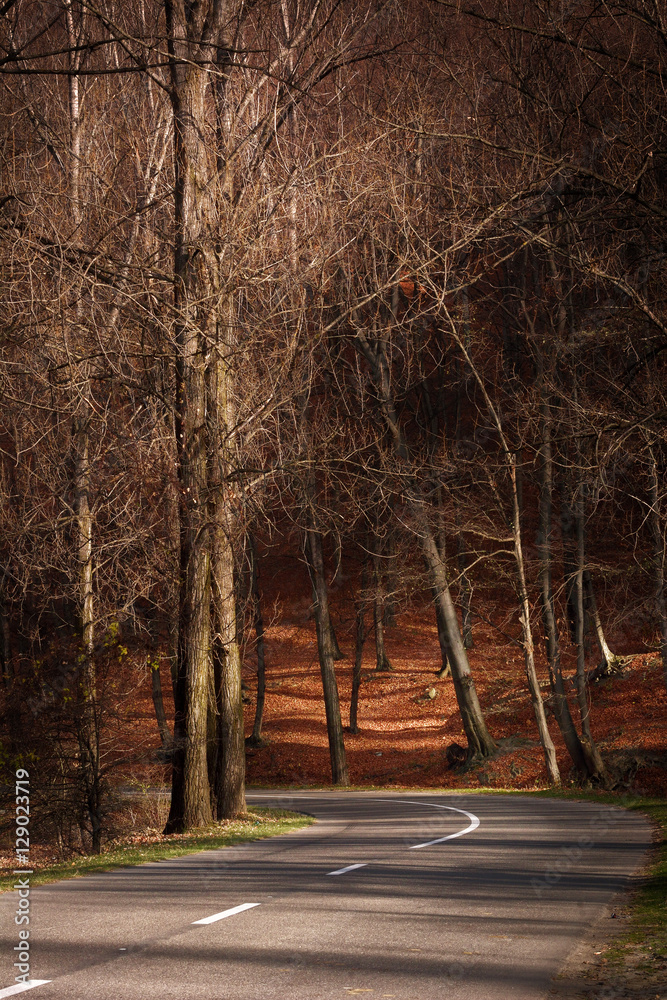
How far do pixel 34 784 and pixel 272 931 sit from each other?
11.0m

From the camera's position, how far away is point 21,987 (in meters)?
5.32

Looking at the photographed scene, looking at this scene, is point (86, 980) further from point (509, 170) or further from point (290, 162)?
point (290, 162)

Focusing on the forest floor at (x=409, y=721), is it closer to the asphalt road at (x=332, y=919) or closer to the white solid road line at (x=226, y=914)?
the asphalt road at (x=332, y=919)

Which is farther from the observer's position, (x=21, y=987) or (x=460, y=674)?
(x=460, y=674)

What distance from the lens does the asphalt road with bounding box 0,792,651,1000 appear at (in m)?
Result: 5.66

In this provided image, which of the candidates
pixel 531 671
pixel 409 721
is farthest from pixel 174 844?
pixel 409 721

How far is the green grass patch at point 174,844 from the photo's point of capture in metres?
11.3

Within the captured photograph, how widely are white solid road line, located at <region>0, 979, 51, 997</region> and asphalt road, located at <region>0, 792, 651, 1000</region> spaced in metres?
0.05

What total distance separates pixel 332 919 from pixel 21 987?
2823mm

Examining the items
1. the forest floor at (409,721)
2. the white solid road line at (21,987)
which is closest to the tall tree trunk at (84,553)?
the forest floor at (409,721)

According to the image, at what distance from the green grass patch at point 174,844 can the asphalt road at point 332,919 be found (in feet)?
1.52

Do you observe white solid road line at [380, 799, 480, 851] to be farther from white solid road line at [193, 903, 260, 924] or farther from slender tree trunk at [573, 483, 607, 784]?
slender tree trunk at [573, 483, 607, 784]

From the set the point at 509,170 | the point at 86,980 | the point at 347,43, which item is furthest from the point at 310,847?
the point at 347,43

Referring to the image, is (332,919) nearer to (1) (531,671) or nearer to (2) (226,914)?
(2) (226,914)
